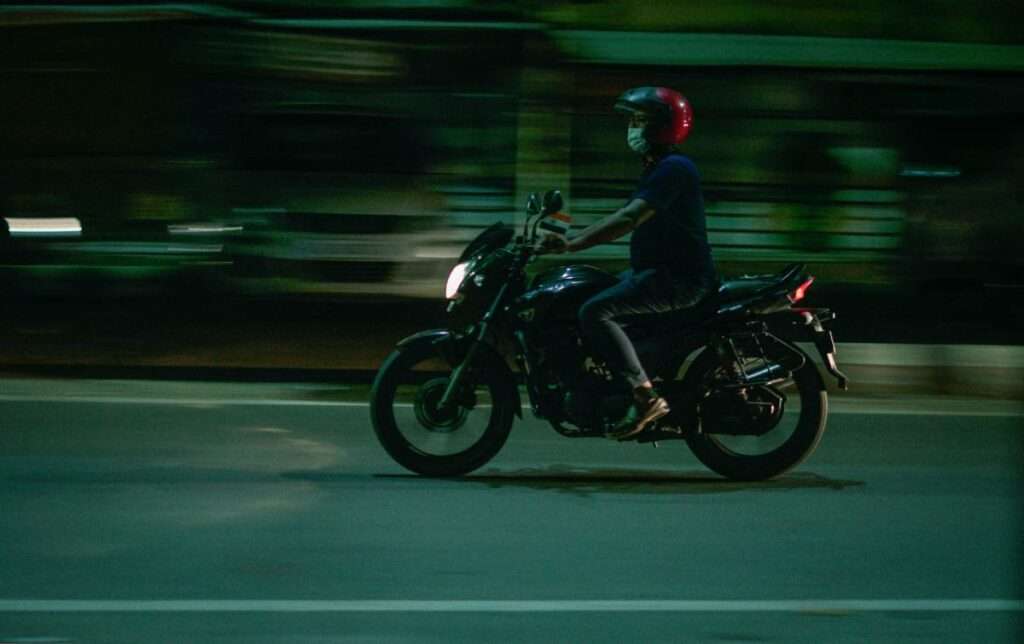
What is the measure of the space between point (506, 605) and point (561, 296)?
2.12 metres

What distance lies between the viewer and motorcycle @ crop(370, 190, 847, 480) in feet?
22.3

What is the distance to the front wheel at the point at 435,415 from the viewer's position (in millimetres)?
6883

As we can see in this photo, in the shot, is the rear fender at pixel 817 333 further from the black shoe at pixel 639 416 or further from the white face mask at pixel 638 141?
the white face mask at pixel 638 141

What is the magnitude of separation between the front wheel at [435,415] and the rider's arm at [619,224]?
67 cm

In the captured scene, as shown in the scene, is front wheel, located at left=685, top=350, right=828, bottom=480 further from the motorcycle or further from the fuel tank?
the fuel tank

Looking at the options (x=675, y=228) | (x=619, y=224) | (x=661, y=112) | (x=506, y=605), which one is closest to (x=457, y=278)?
(x=619, y=224)

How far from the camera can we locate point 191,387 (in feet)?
32.6

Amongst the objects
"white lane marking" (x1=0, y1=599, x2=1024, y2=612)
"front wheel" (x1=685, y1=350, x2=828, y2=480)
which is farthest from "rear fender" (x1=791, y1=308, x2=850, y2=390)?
"white lane marking" (x1=0, y1=599, x2=1024, y2=612)

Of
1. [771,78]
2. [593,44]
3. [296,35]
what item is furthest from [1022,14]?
[296,35]

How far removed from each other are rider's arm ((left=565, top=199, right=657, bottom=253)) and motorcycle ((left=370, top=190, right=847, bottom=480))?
0.66 ft

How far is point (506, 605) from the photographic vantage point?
495cm

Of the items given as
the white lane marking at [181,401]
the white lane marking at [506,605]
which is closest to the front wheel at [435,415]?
the white lane marking at [506,605]

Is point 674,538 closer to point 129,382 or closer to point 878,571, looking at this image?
point 878,571

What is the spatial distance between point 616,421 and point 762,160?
755 centimetres
